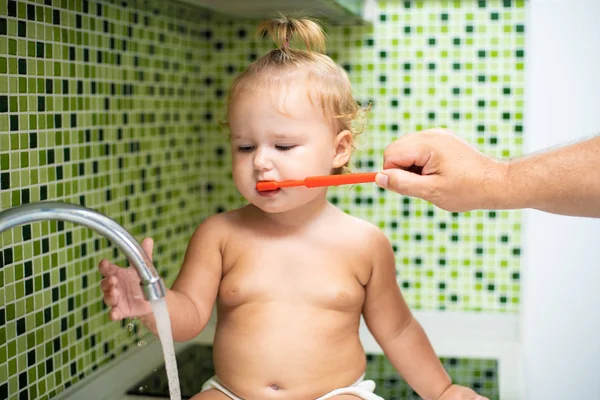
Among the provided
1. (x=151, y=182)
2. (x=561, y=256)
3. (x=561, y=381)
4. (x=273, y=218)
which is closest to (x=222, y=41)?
(x=151, y=182)

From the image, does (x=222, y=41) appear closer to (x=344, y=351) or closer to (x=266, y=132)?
(x=266, y=132)

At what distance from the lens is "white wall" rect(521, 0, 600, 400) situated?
1411 mm

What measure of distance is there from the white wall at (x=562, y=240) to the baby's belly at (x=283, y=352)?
42 centimetres

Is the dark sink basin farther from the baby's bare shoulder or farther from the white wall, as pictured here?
the baby's bare shoulder

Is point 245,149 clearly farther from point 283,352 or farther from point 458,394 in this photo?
point 458,394

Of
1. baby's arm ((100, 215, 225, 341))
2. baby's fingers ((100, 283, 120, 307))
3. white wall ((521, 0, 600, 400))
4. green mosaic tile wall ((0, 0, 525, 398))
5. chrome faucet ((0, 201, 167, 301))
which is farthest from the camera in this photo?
white wall ((521, 0, 600, 400))

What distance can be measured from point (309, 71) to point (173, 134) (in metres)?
0.68

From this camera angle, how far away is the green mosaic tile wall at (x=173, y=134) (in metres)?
1.30

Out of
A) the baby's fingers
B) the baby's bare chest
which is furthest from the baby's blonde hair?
A: the baby's fingers

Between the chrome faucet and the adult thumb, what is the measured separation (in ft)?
1.05

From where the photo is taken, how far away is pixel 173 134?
1850 mm

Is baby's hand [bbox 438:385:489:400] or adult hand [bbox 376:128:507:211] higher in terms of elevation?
adult hand [bbox 376:128:507:211]

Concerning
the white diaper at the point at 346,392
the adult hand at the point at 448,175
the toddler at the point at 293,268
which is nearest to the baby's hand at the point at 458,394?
the toddler at the point at 293,268

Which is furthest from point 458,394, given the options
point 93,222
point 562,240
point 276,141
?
point 93,222
